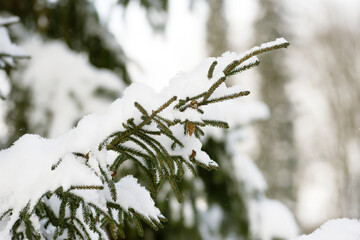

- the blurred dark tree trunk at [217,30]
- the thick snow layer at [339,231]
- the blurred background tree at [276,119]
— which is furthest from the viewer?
the blurred dark tree trunk at [217,30]

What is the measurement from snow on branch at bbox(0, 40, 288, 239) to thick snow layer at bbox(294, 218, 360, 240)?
0.86 ft

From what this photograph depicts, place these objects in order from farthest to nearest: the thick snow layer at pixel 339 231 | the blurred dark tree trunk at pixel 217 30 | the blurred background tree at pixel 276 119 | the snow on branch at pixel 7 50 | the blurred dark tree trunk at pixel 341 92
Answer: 1. the blurred dark tree trunk at pixel 341 92
2. the blurred dark tree trunk at pixel 217 30
3. the blurred background tree at pixel 276 119
4. the snow on branch at pixel 7 50
5. the thick snow layer at pixel 339 231

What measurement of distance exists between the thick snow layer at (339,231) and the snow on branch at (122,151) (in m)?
0.26

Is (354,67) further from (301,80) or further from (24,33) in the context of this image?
(24,33)

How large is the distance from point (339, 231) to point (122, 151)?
18.6 inches

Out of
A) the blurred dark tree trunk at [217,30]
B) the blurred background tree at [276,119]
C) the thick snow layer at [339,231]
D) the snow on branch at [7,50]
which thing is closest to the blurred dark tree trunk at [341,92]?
the blurred background tree at [276,119]

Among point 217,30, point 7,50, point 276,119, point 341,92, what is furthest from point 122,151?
point 341,92

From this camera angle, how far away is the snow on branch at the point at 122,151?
2.57 feet

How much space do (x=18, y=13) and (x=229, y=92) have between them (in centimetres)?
264

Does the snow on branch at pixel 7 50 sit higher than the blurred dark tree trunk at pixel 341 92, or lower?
lower

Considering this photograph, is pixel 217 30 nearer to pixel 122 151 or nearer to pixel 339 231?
pixel 122 151

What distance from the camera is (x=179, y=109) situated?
2.62 ft

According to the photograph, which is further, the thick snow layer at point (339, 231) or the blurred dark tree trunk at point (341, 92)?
the blurred dark tree trunk at point (341, 92)

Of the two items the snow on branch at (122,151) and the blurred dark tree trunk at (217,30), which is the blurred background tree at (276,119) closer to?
the blurred dark tree trunk at (217,30)
